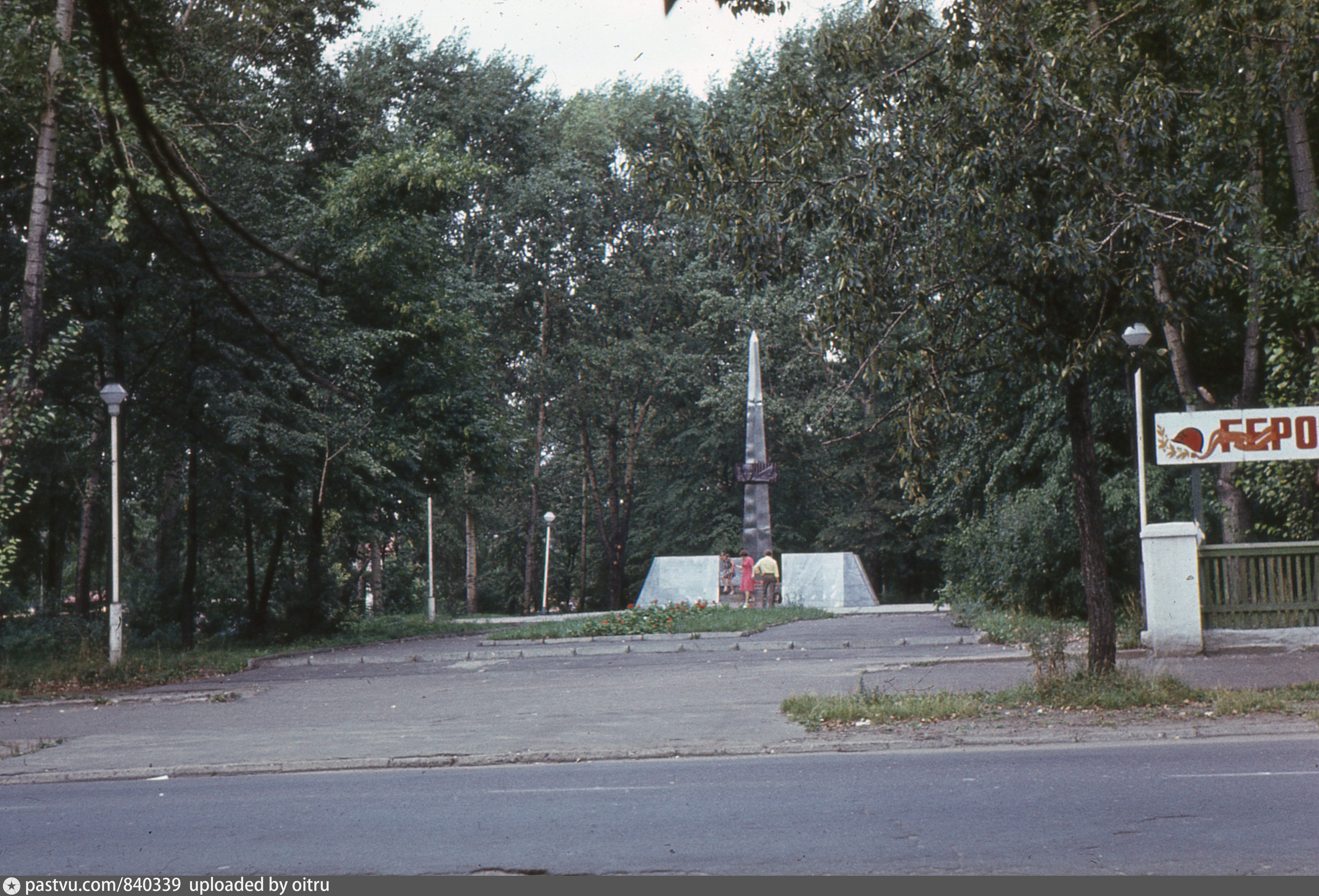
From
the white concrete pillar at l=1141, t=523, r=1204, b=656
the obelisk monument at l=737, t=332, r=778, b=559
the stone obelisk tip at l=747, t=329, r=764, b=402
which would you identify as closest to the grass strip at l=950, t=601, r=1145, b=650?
the white concrete pillar at l=1141, t=523, r=1204, b=656

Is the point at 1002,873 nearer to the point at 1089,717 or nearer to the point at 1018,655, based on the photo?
the point at 1089,717

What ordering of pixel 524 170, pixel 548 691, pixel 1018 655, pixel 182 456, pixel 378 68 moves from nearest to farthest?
pixel 548 691, pixel 1018 655, pixel 182 456, pixel 378 68, pixel 524 170

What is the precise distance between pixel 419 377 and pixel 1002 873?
23.4m

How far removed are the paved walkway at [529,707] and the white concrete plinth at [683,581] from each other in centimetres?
1484

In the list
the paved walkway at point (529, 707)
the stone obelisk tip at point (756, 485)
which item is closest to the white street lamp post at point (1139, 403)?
the paved walkway at point (529, 707)

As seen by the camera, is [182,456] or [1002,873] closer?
[1002,873]

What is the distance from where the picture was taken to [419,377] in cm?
2739

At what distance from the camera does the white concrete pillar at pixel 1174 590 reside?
49.3 feet

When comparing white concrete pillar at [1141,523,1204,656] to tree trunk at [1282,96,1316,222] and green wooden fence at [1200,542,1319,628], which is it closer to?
green wooden fence at [1200,542,1319,628]

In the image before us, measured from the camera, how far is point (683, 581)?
36938 millimetres

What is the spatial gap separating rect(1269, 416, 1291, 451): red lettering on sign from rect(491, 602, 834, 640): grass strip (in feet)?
34.8

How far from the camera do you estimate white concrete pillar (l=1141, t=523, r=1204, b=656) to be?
49.3 feet

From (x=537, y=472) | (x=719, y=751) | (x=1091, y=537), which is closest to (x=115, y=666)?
(x=719, y=751)

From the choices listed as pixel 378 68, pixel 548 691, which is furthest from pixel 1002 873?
pixel 378 68
